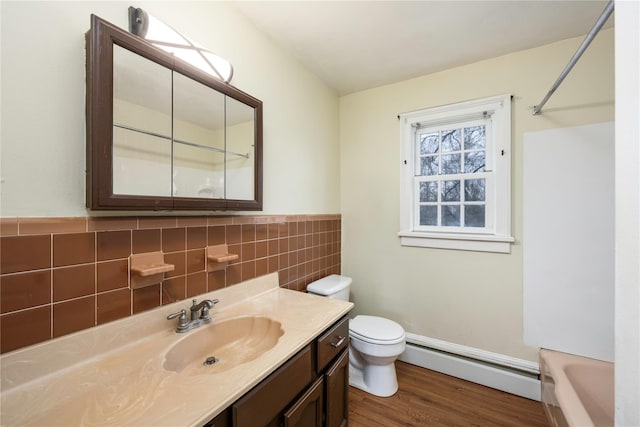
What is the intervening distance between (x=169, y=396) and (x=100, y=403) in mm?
180

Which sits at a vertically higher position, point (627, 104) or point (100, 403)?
point (627, 104)

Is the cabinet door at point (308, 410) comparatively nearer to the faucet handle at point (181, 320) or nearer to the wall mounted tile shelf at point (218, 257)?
the faucet handle at point (181, 320)

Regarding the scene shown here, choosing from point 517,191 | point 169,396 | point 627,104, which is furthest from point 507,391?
point 169,396

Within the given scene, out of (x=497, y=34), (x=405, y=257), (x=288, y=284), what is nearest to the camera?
Answer: (x=497, y=34)

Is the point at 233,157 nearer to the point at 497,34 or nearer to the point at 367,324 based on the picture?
the point at 367,324

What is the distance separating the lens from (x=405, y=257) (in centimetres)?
220

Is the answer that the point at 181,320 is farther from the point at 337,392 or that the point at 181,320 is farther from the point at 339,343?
the point at 337,392

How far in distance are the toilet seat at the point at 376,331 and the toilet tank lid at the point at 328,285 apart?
0.30 meters

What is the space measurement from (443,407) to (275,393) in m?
1.44

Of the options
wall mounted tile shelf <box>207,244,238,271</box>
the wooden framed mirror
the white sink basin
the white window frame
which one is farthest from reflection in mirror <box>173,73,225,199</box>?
the white window frame

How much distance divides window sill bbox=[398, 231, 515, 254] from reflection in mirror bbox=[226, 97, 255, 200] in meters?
1.42

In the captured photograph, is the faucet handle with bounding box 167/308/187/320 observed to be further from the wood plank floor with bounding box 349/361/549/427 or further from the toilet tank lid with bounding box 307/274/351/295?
the wood plank floor with bounding box 349/361/549/427

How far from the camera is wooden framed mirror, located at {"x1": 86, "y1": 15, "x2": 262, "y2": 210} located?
0.83 m

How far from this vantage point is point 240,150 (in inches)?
54.0
